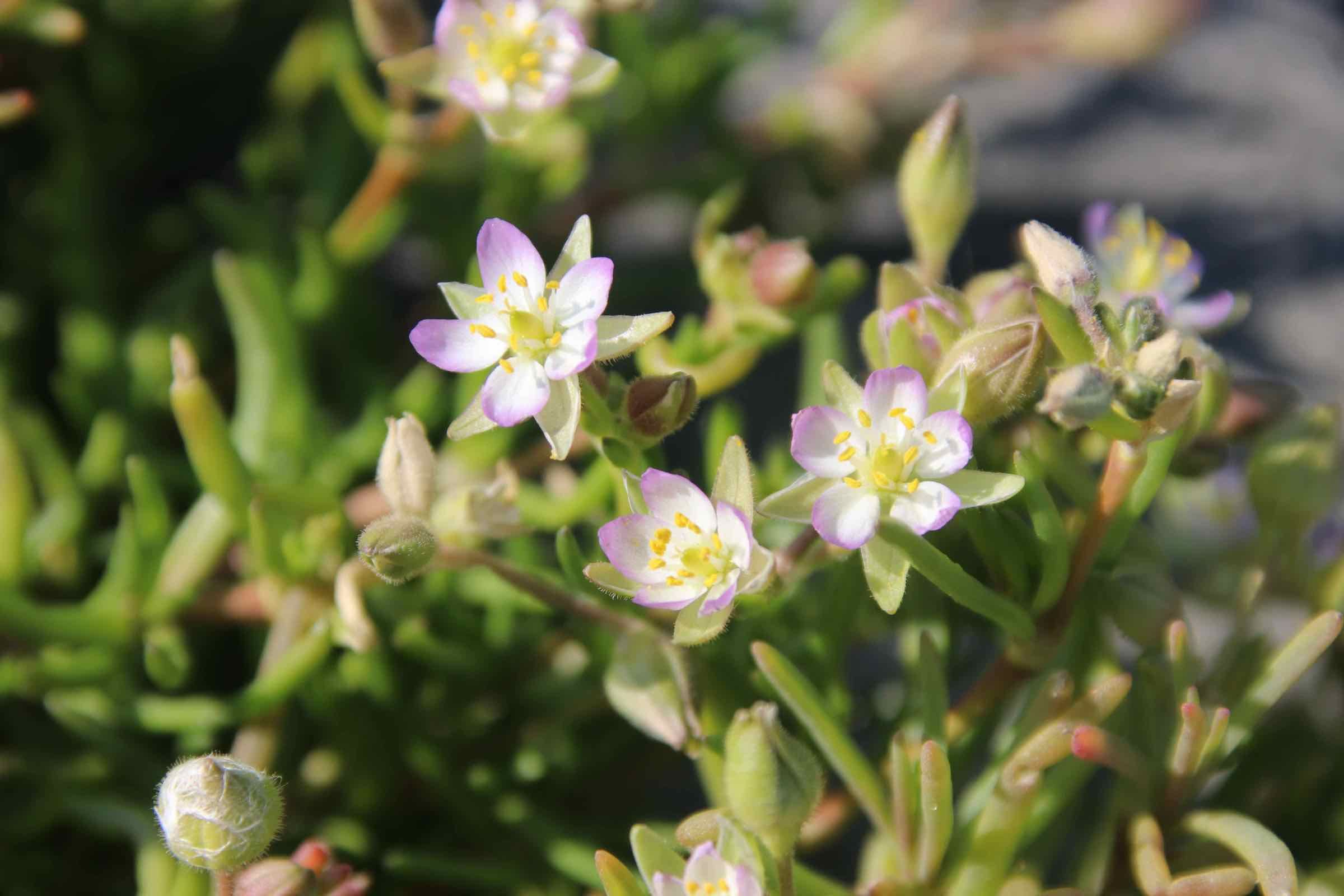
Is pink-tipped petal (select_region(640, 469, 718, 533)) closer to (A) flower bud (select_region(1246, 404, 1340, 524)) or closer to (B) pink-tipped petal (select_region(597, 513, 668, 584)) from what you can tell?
(B) pink-tipped petal (select_region(597, 513, 668, 584))

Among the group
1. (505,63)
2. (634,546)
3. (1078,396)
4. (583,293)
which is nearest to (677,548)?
(634,546)

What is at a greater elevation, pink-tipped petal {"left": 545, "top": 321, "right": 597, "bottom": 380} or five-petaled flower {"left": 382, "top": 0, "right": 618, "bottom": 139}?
five-petaled flower {"left": 382, "top": 0, "right": 618, "bottom": 139}

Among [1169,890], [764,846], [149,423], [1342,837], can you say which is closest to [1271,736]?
[1342,837]

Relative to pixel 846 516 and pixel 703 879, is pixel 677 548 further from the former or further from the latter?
pixel 703 879

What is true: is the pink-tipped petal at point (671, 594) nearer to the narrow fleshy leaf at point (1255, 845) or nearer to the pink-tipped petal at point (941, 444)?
the pink-tipped petal at point (941, 444)

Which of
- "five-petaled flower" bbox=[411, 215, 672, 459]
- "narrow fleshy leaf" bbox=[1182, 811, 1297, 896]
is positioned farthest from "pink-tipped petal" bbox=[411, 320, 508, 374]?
"narrow fleshy leaf" bbox=[1182, 811, 1297, 896]

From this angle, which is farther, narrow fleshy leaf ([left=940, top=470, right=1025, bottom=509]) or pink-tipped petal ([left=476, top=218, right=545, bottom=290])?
pink-tipped petal ([left=476, top=218, right=545, bottom=290])

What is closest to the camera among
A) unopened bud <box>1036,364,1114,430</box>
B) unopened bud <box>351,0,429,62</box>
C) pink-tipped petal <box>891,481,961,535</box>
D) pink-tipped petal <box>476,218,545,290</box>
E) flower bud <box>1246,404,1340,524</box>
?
unopened bud <box>1036,364,1114,430</box>

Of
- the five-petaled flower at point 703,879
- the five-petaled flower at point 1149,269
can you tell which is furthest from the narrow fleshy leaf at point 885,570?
the five-petaled flower at point 1149,269
